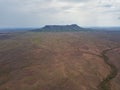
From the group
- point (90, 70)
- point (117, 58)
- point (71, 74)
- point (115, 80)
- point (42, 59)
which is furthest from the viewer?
point (117, 58)

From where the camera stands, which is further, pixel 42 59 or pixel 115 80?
pixel 42 59

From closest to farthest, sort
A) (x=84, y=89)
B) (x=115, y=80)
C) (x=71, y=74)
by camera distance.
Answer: (x=84, y=89) < (x=115, y=80) < (x=71, y=74)

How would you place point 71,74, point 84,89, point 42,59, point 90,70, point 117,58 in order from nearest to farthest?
point 84,89, point 71,74, point 90,70, point 42,59, point 117,58

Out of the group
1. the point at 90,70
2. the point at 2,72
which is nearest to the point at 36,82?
the point at 2,72

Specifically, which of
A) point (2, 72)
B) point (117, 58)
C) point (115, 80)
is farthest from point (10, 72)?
point (117, 58)

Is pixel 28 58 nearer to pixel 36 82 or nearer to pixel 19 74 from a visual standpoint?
pixel 19 74

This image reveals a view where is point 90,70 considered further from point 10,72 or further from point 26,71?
point 10,72

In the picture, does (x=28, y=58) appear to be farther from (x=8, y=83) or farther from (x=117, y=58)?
(x=117, y=58)

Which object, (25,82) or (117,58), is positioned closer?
(25,82)

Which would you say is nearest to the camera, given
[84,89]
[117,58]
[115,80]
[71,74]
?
[84,89]
